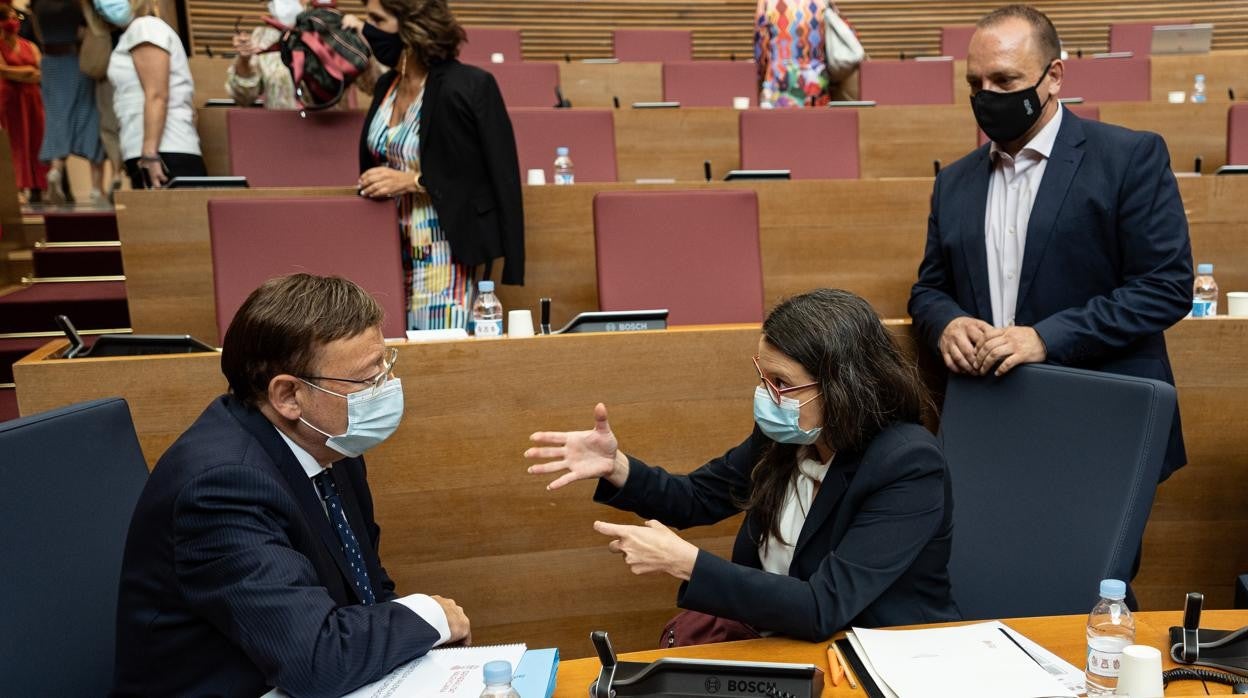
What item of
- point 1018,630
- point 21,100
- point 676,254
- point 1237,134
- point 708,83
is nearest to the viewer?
point 1018,630

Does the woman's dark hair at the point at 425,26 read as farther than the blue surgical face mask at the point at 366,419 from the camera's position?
Yes

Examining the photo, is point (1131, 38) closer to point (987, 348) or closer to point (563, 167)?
point (563, 167)

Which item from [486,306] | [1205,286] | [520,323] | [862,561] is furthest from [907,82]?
[862,561]

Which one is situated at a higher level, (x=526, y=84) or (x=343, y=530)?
(x=526, y=84)

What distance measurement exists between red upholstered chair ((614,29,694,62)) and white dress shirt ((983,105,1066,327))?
5.23m

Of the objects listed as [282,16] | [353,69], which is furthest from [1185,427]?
[282,16]

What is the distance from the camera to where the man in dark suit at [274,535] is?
3.63 feet

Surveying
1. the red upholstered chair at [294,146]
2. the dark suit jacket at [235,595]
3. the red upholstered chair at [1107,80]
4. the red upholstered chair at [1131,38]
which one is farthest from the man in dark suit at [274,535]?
→ the red upholstered chair at [1131,38]

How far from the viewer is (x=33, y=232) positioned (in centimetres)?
461

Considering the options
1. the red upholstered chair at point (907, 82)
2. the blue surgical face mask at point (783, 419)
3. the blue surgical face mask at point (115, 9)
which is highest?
the blue surgical face mask at point (115, 9)

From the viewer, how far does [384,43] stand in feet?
8.75

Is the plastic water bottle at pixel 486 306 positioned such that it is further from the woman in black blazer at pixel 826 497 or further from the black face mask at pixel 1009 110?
the black face mask at pixel 1009 110

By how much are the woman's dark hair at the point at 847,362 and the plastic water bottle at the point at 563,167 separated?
2.33 m

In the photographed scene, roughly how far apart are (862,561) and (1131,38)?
7327 millimetres
